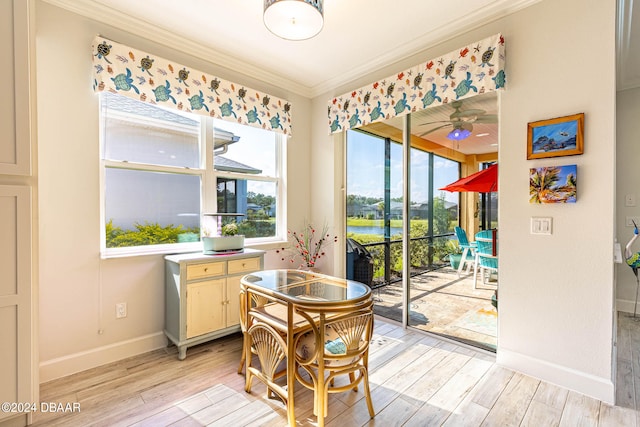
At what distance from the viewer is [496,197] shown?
2477mm

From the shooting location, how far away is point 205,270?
8.48 ft

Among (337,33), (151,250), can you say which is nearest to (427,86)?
(337,33)

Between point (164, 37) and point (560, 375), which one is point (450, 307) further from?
point (164, 37)

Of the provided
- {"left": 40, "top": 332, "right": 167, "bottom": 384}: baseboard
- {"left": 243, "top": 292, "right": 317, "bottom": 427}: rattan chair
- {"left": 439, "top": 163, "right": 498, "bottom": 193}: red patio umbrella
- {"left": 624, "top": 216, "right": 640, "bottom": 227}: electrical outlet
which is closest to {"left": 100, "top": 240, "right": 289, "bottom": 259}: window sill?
{"left": 40, "top": 332, "right": 167, "bottom": 384}: baseboard

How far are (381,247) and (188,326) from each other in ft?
6.87

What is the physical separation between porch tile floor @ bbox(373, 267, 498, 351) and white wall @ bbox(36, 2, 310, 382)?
99.4 inches

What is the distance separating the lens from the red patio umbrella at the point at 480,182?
2.51 meters

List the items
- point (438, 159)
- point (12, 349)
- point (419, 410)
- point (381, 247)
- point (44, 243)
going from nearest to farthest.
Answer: point (12, 349), point (419, 410), point (44, 243), point (438, 159), point (381, 247)

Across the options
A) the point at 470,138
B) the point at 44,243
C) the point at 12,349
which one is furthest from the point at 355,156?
the point at 12,349

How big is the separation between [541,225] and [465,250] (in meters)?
0.75

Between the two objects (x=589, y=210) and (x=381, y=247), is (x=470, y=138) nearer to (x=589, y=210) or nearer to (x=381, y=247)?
(x=589, y=210)

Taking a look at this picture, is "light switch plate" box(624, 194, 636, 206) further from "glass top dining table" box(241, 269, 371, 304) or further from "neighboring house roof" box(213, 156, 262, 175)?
"neighboring house roof" box(213, 156, 262, 175)

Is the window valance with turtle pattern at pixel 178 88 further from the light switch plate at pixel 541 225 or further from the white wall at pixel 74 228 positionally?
the light switch plate at pixel 541 225

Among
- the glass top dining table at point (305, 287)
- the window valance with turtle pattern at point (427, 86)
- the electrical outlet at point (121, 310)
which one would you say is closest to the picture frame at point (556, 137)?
the window valance with turtle pattern at point (427, 86)
